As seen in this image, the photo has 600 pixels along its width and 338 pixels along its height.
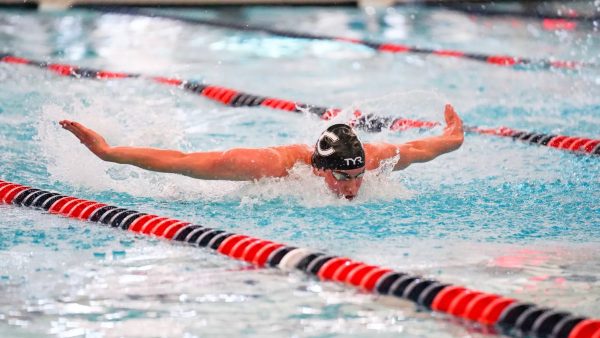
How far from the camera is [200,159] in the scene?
14.3 feet

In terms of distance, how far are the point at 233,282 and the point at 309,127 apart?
3.10m

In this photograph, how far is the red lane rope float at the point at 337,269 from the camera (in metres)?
3.05

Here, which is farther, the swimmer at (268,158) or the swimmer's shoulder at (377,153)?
the swimmer's shoulder at (377,153)

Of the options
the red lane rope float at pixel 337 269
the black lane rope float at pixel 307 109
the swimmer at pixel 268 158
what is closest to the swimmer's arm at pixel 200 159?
the swimmer at pixel 268 158

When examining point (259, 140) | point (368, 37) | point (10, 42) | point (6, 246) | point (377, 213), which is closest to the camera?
point (6, 246)

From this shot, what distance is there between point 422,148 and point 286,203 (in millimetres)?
715

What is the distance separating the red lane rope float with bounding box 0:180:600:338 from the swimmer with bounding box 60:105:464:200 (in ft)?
0.78

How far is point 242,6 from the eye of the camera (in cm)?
1346

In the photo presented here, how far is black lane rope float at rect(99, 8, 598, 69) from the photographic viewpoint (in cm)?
916

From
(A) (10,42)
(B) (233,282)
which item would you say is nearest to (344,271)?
(B) (233,282)

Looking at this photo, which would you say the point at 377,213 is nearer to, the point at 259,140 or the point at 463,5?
the point at 259,140

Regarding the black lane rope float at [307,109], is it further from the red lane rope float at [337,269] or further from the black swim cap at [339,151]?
the red lane rope float at [337,269]

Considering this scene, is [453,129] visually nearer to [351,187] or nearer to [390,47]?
[351,187]

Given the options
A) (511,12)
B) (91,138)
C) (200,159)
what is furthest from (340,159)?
(511,12)
